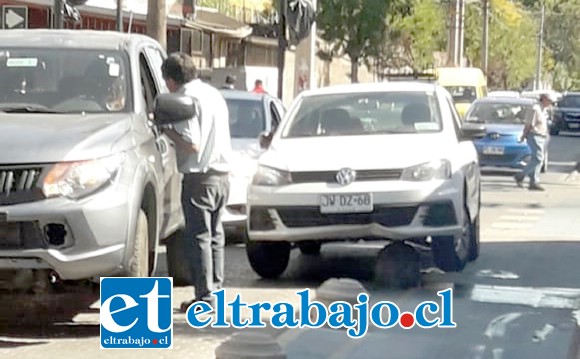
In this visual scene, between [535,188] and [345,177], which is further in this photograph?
[535,188]

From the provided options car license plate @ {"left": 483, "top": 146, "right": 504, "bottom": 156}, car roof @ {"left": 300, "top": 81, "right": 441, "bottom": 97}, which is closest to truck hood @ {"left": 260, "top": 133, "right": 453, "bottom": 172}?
car roof @ {"left": 300, "top": 81, "right": 441, "bottom": 97}

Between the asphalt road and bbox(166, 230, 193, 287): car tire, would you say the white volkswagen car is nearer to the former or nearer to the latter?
the asphalt road

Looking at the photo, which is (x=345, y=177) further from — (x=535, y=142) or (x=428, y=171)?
(x=535, y=142)

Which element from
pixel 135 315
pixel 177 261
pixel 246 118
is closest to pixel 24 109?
pixel 135 315

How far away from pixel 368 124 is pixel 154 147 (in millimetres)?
3508

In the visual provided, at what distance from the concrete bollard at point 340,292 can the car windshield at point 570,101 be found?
4621 cm

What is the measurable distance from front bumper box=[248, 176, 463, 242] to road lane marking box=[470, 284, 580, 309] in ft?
1.96

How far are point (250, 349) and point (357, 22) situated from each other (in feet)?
119

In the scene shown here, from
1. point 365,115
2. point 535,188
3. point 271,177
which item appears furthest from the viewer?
point 535,188

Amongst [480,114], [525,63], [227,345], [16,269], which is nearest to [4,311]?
[16,269]

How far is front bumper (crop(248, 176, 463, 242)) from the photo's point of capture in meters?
11.4

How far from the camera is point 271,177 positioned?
1165cm

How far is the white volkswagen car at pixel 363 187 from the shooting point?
11.4 metres

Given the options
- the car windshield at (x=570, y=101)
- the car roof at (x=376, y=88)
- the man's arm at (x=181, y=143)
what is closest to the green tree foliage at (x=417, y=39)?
the car windshield at (x=570, y=101)
